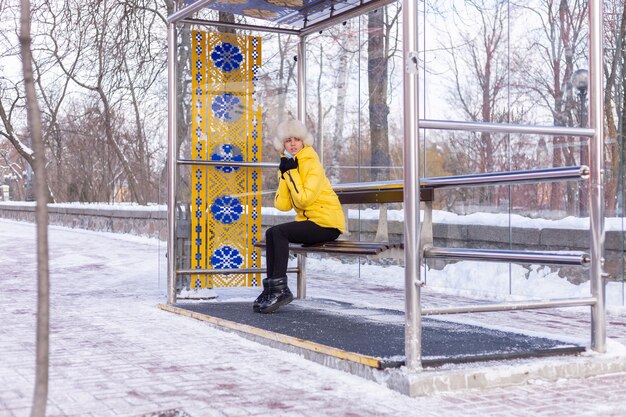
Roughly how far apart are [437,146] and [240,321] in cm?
400

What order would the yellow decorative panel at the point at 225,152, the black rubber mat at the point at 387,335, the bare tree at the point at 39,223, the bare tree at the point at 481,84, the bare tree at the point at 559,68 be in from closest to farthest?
the bare tree at the point at 39,223 → the black rubber mat at the point at 387,335 → the yellow decorative panel at the point at 225,152 → the bare tree at the point at 559,68 → the bare tree at the point at 481,84

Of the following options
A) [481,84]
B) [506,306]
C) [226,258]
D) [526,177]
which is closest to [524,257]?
[506,306]

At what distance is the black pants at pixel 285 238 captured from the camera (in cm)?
721

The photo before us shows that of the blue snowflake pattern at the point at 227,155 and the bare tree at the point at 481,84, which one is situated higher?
the bare tree at the point at 481,84

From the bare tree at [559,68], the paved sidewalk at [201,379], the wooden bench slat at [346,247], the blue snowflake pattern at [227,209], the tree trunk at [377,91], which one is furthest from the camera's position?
the tree trunk at [377,91]

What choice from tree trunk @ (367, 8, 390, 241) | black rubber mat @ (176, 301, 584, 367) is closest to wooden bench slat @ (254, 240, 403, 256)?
black rubber mat @ (176, 301, 584, 367)

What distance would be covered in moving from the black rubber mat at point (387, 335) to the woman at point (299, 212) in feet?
0.82

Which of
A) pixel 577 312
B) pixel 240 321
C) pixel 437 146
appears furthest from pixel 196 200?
pixel 577 312

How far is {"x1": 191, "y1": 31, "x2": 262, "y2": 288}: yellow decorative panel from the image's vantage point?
345 inches

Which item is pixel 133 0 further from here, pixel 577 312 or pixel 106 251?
pixel 577 312

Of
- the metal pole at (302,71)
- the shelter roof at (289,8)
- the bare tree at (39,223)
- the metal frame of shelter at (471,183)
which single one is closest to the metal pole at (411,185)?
the metal frame of shelter at (471,183)

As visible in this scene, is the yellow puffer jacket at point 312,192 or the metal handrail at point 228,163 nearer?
the yellow puffer jacket at point 312,192

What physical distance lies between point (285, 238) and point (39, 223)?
4.29m

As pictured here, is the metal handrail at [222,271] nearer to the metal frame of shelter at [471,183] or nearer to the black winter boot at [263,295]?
the black winter boot at [263,295]
